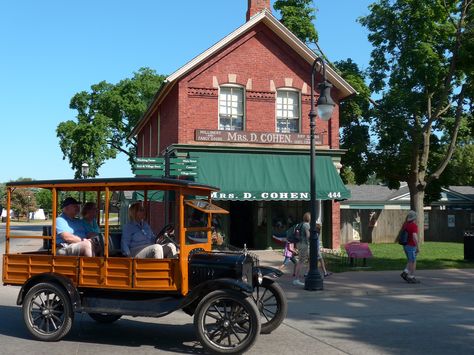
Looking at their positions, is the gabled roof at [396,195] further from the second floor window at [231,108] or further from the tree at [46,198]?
the tree at [46,198]

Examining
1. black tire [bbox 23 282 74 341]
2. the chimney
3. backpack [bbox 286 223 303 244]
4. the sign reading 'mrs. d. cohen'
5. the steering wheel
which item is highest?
the chimney

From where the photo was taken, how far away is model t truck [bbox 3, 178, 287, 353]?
6.77 meters

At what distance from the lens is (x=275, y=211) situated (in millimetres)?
22625

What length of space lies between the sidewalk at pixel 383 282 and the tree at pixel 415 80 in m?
11.6

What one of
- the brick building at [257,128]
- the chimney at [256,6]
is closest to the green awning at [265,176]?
the brick building at [257,128]

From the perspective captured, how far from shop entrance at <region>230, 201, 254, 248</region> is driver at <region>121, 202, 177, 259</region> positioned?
15325 millimetres

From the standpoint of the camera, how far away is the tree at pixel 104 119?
159 ft

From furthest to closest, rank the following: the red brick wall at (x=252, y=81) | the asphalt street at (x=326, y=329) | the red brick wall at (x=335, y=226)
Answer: the red brick wall at (x=335, y=226) < the red brick wall at (x=252, y=81) < the asphalt street at (x=326, y=329)

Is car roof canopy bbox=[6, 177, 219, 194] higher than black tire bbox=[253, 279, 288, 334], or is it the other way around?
car roof canopy bbox=[6, 177, 219, 194]

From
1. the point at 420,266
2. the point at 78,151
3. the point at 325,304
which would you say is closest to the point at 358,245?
the point at 420,266

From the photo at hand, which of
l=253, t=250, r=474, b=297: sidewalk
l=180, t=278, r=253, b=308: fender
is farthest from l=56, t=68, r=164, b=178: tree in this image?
l=180, t=278, r=253, b=308: fender

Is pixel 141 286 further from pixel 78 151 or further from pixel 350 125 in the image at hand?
pixel 78 151

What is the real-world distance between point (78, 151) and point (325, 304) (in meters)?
41.2

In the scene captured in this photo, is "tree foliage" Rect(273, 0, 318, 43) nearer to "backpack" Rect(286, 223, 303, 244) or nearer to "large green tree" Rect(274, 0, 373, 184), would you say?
"large green tree" Rect(274, 0, 373, 184)
